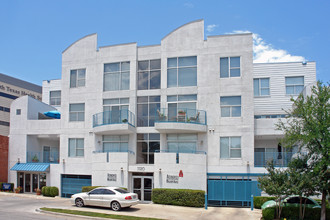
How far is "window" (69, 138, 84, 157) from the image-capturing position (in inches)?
1130

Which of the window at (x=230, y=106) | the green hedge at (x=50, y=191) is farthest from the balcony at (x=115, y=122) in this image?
the window at (x=230, y=106)

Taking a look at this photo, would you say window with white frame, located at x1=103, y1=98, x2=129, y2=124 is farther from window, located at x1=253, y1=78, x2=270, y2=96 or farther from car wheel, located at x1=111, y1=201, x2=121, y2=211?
window, located at x1=253, y1=78, x2=270, y2=96

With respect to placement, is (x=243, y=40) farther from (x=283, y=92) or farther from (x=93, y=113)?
(x=93, y=113)

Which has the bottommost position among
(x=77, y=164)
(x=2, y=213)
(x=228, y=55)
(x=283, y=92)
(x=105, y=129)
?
(x=2, y=213)

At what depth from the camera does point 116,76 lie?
93.6 feet

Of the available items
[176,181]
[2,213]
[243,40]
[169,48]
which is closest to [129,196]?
[176,181]

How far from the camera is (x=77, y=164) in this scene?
28281 millimetres

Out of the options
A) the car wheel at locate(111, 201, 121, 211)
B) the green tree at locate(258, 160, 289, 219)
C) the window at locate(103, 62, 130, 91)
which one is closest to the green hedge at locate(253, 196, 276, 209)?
the green tree at locate(258, 160, 289, 219)

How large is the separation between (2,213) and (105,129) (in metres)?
10.3

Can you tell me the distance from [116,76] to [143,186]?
9757 mm

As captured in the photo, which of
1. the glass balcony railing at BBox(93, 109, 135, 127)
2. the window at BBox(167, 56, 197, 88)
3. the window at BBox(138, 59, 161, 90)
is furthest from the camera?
the window at BBox(138, 59, 161, 90)

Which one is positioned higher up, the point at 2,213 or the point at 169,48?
the point at 169,48

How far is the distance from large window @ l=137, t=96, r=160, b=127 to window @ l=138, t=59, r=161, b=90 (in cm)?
105

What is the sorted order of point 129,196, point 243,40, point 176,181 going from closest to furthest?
point 129,196 → point 176,181 → point 243,40
